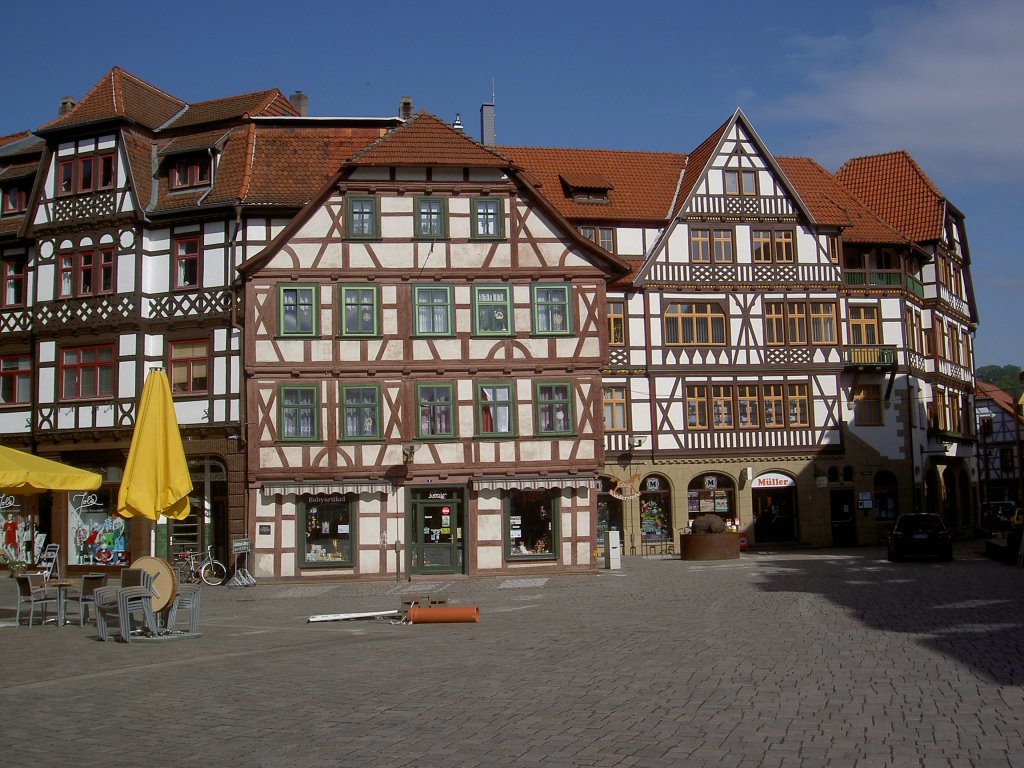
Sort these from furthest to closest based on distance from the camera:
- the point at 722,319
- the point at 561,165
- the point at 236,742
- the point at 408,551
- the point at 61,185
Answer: the point at 561,165 → the point at 722,319 → the point at 61,185 → the point at 408,551 → the point at 236,742

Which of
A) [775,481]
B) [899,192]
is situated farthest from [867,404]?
[899,192]

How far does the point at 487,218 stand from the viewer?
102ft

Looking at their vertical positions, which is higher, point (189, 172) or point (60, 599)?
point (189, 172)

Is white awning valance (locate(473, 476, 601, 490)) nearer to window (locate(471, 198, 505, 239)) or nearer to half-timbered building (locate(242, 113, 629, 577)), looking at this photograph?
half-timbered building (locate(242, 113, 629, 577))

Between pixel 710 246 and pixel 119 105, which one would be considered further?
pixel 710 246

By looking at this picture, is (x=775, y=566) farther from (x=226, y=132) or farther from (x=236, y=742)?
(x=236, y=742)

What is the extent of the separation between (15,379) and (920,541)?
27.7 metres

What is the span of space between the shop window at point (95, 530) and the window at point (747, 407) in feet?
72.0

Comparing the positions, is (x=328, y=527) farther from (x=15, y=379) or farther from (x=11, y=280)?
(x=11, y=280)

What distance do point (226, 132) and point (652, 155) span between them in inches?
749

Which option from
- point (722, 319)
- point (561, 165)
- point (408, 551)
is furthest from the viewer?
point (561, 165)

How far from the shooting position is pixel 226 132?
34500mm

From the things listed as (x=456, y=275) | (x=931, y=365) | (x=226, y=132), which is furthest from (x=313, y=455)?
(x=931, y=365)

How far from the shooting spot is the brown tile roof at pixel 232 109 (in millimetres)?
35062
